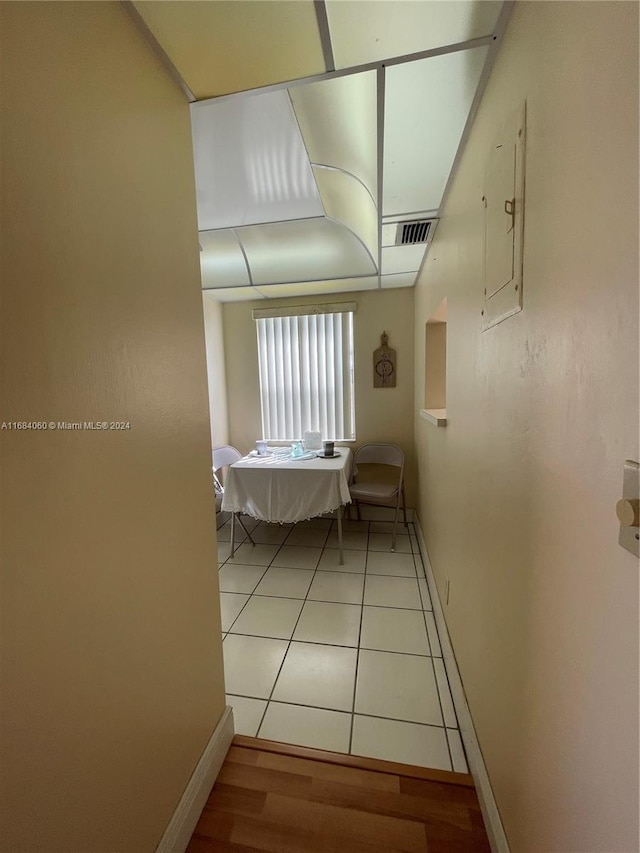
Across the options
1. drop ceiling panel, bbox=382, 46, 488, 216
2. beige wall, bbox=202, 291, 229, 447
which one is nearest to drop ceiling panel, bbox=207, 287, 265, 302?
beige wall, bbox=202, 291, 229, 447

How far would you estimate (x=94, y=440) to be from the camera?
75 cm

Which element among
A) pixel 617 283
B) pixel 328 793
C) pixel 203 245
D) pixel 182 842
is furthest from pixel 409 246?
pixel 182 842

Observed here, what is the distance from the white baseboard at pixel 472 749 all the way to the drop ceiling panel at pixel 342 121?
233 cm

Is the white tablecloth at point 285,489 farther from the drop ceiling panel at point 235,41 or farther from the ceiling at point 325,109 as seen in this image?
the drop ceiling panel at point 235,41

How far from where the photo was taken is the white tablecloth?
107 inches

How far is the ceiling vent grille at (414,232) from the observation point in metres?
2.01

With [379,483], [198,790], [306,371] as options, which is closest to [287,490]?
[379,483]

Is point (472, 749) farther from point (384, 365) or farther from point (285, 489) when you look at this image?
point (384, 365)

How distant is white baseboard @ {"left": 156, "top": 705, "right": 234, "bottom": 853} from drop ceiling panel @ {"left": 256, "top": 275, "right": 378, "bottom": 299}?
3014 mm

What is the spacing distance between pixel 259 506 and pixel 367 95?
256 cm

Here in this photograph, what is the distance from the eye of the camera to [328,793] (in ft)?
3.74

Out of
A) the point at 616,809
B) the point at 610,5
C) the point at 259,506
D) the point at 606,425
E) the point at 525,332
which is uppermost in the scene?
the point at 610,5

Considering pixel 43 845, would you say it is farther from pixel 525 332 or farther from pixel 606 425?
pixel 525 332

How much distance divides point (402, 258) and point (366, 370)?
1.19m
